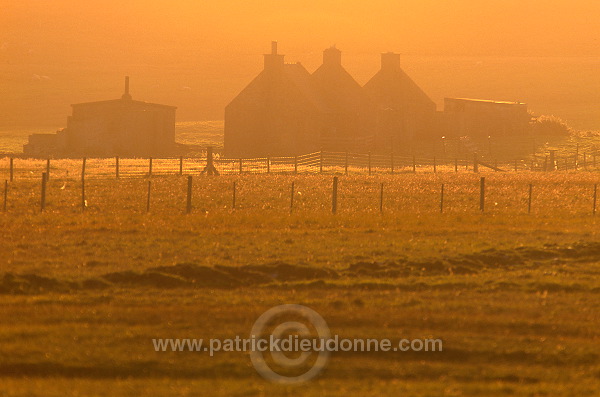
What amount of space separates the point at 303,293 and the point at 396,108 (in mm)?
65682

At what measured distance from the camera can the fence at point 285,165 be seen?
52375 millimetres

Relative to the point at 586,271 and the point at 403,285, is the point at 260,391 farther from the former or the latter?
the point at 586,271

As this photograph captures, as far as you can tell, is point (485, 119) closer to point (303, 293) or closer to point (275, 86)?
point (275, 86)

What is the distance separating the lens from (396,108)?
8169 cm

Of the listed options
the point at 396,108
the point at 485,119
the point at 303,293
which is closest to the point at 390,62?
the point at 396,108

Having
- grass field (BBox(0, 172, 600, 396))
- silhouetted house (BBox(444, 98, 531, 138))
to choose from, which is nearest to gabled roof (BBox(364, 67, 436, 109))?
silhouetted house (BBox(444, 98, 531, 138))

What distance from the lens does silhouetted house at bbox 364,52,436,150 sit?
262ft

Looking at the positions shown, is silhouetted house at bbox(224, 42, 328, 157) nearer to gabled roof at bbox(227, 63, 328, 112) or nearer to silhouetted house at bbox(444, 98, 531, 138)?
gabled roof at bbox(227, 63, 328, 112)

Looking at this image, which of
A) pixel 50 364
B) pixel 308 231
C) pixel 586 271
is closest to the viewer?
pixel 50 364

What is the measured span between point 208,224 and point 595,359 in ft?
47.0

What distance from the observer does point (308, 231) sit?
2480 cm

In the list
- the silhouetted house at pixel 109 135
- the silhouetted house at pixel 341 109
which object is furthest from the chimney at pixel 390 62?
the silhouetted house at pixel 109 135

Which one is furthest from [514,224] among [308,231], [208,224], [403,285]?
[403,285]

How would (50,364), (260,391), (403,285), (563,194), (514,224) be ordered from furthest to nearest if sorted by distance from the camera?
(563,194), (514,224), (403,285), (50,364), (260,391)
